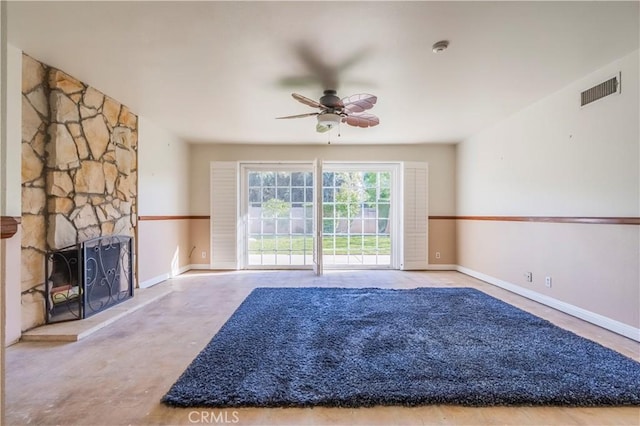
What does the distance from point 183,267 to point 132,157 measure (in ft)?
6.77

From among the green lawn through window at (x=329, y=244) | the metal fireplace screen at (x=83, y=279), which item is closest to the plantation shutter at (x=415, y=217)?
the green lawn through window at (x=329, y=244)

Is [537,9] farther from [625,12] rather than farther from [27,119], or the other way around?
[27,119]

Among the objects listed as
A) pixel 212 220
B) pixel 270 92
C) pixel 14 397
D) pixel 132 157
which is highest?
pixel 270 92

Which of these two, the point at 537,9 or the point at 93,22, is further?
the point at 93,22

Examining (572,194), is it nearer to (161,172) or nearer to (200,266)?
(161,172)

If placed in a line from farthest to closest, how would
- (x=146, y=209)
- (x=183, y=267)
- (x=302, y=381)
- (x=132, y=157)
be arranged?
(x=183, y=267) → (x=146, y=209) → (x=132, y=157) → (x=302, y=381)

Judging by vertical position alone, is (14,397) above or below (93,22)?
below

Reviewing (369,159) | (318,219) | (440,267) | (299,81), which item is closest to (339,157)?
(369,159)

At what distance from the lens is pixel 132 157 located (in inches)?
146

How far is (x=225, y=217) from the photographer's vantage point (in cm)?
518

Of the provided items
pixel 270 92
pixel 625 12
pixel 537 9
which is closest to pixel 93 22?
pixel 270 92

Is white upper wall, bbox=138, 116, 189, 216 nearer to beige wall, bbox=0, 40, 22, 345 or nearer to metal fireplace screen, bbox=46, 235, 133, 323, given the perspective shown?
metal fireplace screen, bbox=46, 235, 133, 323

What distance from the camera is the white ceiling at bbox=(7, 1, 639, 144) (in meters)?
1.83

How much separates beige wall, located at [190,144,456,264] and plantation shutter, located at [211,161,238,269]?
0.47 ft
